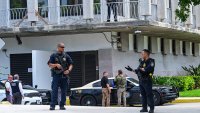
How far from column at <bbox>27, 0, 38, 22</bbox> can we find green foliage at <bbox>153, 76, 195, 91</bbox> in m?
7.59

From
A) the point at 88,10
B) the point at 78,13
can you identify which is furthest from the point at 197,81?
the point at 88,10

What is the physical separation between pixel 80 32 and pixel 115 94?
6492 millimetres

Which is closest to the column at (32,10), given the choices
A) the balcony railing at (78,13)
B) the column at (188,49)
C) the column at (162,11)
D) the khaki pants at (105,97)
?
the balcony railing at (78,13)

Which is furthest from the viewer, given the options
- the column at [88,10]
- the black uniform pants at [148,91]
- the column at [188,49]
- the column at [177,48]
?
the column at [188,49]

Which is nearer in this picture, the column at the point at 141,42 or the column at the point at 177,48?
the column at the point at 141,42

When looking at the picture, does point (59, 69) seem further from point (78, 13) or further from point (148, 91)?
point (78, 13)

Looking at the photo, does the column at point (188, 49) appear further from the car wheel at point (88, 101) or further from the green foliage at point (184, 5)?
the green foliage at point (184, 5)

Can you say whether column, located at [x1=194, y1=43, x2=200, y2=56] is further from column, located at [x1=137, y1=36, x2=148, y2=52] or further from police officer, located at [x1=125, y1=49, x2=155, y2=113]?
police officer, located at [x1=125, y1=49, x2=155, y2=113]

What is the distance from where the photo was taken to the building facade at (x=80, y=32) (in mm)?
28406

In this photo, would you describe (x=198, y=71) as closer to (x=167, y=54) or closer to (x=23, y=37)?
(x=167, y=54)

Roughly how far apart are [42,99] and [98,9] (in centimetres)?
810

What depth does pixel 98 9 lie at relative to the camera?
29.5 meters

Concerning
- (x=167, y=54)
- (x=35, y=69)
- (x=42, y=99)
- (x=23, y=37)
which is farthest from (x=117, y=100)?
(x=167, y=54)

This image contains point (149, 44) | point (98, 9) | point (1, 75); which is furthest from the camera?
point (149, 44)
